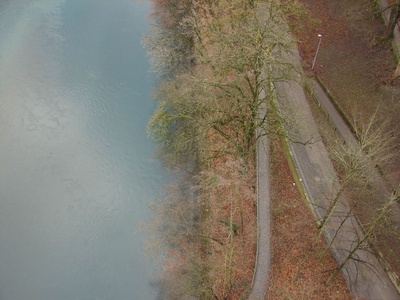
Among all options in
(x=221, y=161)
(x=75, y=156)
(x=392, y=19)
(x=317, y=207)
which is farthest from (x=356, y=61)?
(x=75, y=156)

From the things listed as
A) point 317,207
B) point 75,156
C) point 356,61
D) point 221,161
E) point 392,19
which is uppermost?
point 392,19

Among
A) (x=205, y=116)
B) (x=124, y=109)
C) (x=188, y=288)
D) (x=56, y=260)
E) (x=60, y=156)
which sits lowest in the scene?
(x=188, y=288)

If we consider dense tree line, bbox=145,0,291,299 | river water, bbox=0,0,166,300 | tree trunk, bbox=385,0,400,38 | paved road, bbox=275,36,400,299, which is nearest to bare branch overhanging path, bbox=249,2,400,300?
paved road, bbox=275,36,400,299

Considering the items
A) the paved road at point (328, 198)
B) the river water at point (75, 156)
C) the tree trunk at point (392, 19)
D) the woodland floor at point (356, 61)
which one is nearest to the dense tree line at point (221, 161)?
the river water at point (75, 156)

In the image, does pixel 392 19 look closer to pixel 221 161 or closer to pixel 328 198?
pixel 328 198

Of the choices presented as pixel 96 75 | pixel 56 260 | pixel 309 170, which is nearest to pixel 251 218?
pixel 309 170

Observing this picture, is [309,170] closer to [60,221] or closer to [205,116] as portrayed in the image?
[205,116]
